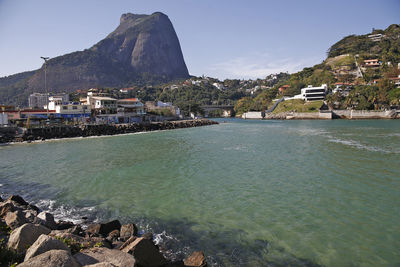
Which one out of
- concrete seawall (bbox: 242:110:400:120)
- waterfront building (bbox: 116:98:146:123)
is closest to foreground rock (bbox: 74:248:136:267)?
waterfront building (bbox: 116:98:146:123)

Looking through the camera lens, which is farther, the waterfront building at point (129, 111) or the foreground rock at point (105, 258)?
the waterfront building at point (129, 111)

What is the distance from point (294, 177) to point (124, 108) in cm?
6489

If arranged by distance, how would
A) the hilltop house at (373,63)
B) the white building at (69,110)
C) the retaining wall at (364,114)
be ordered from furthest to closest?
the hilltop house at (373,63), the retaining wall at (364,114), the white building at (69,110)

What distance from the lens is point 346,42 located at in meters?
183

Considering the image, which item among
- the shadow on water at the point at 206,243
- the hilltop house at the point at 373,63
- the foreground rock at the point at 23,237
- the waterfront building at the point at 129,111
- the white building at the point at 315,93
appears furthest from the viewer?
the hilltop house at the point at 373,63

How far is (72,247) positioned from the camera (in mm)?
5945

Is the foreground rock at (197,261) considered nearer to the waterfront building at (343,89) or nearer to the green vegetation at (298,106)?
the green vegetation at (298,106)

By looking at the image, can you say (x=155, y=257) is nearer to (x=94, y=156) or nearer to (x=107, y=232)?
(x=107, y=232)

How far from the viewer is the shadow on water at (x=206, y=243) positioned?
7.02 metres

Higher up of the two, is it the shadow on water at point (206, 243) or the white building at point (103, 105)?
the white building at point (103, 105)

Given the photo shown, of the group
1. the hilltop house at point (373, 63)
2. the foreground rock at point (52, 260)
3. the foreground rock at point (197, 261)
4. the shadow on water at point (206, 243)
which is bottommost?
the shadow on water at point (206, 243)

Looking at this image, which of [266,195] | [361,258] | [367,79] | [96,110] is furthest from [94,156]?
[367,79]

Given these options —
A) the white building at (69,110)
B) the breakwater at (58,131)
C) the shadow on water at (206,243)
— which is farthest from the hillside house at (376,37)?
the shadow on water at (206,243)

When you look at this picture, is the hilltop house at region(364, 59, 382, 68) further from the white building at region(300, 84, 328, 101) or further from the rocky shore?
the rocky shore
